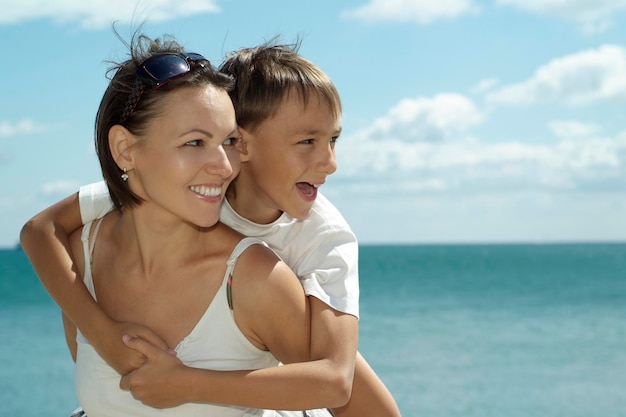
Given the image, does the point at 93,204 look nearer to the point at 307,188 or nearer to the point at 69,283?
the point at 69,283

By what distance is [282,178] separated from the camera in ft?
10.9

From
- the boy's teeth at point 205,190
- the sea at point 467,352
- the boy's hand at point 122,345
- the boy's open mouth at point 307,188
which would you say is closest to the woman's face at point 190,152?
the boy's teeth at point 205,190

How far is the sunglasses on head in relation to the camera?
2.85 metres

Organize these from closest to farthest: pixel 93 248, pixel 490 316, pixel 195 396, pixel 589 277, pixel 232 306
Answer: pixel 195 396, pixel 232 306, pixel 93 248, pixel 490 316, pixel 589 277

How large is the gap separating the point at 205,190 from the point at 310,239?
1.89 ft

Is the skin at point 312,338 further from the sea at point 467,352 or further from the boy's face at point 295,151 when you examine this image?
the sea at point 467,352

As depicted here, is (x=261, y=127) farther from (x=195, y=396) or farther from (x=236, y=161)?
(x=195, y=396)

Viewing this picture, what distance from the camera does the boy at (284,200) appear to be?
3.17 m

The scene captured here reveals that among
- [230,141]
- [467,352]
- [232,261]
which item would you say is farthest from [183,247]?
[467,352]

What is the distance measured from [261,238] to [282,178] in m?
0.25

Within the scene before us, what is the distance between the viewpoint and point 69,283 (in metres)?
3.08

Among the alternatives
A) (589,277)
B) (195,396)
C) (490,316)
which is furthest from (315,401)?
(589,277)

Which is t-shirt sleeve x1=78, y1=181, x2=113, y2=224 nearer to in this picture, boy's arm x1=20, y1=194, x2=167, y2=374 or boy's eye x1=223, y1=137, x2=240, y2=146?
boy's arm x1=20, y1=194, x2=167, y2=374

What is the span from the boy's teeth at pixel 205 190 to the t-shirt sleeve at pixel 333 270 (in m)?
0.48
